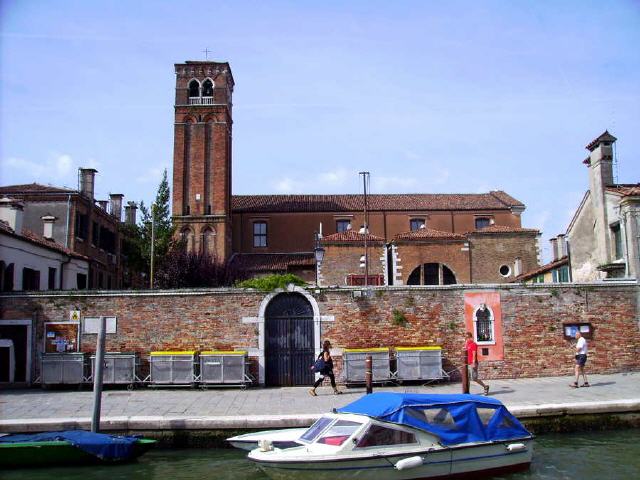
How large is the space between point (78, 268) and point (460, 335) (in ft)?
54.7

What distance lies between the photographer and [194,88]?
3994cm

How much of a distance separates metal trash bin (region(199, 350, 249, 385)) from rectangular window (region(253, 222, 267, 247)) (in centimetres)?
2480

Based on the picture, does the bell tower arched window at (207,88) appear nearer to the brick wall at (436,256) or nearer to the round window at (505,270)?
the brick wall at (436,256)

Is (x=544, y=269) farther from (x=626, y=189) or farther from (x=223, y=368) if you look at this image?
(x=223, y=368)

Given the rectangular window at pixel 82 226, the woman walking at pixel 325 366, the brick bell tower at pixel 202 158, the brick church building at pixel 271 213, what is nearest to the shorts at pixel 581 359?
the woman walking at pixel 325 366

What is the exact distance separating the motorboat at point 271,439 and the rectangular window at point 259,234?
97.6 feet

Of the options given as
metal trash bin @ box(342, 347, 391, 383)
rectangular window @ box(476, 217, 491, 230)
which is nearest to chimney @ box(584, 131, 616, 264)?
metal trash bin @ box(342, 347, 391, 383)

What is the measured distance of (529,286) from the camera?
17188 mm

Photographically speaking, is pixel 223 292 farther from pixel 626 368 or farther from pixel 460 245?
pixel 460 245

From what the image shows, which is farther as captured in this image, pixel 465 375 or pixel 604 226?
pixel 604 226

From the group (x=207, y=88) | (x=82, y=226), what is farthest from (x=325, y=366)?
(x=207, y=88)

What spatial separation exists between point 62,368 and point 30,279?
263 inches

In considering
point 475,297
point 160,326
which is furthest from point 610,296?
point 160,326

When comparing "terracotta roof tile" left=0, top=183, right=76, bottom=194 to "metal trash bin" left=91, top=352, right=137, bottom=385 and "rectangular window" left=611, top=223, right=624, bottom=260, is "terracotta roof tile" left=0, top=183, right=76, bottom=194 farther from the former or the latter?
"rectangular window" left=611, top=223, right=624, bottom=260
